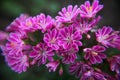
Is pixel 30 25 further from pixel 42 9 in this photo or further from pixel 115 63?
pixel 42 9

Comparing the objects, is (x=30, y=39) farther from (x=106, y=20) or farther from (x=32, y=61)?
(x=106, y=20)

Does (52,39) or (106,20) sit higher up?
(106,20)

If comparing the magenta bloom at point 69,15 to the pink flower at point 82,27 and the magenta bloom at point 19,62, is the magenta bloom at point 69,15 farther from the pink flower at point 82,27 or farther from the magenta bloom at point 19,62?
the magenta bloom at point 19,62

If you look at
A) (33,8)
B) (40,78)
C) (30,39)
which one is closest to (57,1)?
(33,8)

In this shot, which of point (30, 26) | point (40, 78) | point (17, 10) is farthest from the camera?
point (17, 10)

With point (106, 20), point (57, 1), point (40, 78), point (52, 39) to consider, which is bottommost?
point (40, 78)

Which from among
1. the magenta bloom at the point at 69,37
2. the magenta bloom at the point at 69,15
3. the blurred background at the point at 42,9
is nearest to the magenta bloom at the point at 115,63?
the magenta bloom at the point at 69,37
